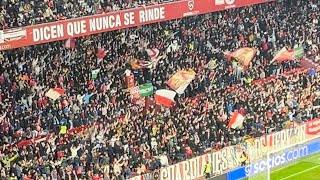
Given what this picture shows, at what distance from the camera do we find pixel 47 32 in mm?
Result: 20344

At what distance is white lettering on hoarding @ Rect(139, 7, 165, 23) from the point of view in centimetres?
2250

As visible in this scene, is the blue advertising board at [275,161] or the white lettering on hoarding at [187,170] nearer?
the white lettering on hoarding at [187,170]

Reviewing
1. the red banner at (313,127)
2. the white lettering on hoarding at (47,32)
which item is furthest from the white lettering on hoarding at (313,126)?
the white lettering on hoarding at (47,32)

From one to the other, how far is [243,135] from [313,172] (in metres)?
2.31

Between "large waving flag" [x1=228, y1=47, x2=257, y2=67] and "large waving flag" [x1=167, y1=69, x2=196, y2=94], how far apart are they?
212cm

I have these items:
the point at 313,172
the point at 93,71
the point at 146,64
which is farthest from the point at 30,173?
the point at 313,172

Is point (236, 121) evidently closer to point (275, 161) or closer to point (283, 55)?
point (275, 161)

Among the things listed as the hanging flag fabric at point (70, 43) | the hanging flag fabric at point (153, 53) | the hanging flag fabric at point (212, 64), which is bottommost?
the hanging flag fabric at point (212, 64)

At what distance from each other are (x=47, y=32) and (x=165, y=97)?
4.59 meters

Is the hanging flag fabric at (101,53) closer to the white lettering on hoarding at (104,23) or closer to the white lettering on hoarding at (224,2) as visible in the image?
the white lettering on hoarding at (104,23)

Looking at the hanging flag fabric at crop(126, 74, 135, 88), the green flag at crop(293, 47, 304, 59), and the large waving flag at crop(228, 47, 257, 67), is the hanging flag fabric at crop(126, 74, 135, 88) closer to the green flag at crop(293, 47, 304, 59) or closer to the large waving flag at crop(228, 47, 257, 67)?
the large waving flag at crop(228, 47, 257, 67)

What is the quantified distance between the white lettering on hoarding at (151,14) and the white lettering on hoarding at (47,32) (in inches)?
109

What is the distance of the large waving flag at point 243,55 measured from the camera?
84.8 ft

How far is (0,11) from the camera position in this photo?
20469mm
